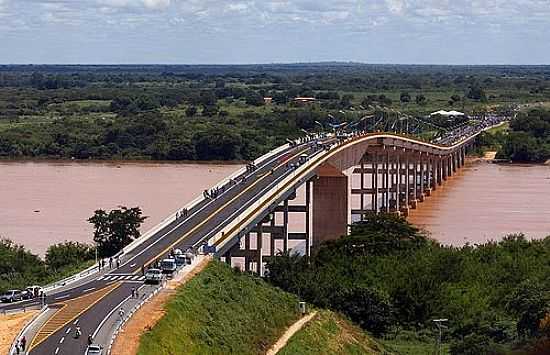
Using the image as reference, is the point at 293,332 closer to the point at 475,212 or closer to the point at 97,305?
the point at 97,305

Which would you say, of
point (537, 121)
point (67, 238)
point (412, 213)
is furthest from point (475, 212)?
point (537, 121)

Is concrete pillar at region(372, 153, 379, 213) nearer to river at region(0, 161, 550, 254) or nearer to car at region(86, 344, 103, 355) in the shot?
river at region(0, 161, 550, 254)

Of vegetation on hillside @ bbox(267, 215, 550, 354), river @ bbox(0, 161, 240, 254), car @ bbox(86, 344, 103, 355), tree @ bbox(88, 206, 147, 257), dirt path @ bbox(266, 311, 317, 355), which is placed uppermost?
car @ bbox(86, 344, 103, 355)

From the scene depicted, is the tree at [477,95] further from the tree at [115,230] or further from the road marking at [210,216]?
the tree at [115,230]

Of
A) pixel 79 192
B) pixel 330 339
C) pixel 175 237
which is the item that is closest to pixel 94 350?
pixel 330 339

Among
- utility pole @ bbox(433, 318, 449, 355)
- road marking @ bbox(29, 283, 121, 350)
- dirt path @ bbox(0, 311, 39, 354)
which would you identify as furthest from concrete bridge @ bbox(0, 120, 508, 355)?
utility pole @ bbox(433, 318, 449, 355)

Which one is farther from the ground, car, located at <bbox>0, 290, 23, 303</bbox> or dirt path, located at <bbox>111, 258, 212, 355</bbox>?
dirt path, located at <bbox>111, 258, 212, 355</bbox>
